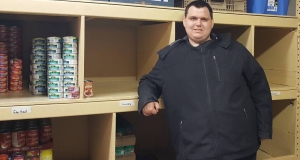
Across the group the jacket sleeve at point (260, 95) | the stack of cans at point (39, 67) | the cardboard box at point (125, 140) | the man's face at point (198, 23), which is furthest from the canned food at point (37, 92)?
the jacket sleeve at point (260, 95)

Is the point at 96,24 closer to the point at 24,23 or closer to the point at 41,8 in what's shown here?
the point at 24,23

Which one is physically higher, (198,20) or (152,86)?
(198,20)

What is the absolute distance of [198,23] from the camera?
1712 millimetres

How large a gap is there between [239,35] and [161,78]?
694mm

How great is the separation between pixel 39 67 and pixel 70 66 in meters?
0.20


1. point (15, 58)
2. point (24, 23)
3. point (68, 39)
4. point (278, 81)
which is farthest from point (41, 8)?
point (278, 81)

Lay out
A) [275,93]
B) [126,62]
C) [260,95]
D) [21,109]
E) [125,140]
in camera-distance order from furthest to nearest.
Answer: [126,62] < [275,93] < [125,140] < [260,95] < [21,109]

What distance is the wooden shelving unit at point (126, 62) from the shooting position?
1612 mm

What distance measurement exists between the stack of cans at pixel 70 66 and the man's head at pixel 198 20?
0.61 meters

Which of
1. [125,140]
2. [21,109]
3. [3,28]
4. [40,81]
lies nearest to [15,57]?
[3,28]

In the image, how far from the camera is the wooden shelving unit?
1612 mm

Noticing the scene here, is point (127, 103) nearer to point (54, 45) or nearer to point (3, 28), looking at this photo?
point (54, 45)

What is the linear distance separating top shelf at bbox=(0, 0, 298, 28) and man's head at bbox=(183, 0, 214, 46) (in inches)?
2.9

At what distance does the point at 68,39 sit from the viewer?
157cm
